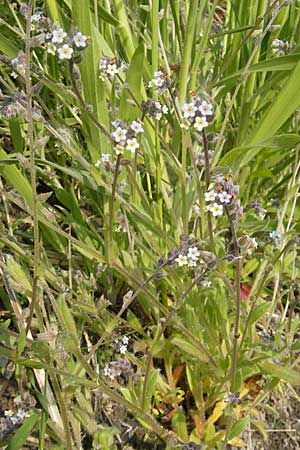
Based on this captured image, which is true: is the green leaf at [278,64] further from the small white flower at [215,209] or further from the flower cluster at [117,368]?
the flower cluster at [117,368]

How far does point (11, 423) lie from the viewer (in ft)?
4.90

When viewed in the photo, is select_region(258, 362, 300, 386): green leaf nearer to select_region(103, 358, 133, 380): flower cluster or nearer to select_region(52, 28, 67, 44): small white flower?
select_region(103, 358, 133, 380): flower cluster

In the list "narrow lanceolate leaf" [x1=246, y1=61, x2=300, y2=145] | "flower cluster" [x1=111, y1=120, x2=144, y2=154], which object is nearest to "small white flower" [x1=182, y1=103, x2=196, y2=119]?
"flower cluster" [x1=111, y1=120, x2=144, y2=154]

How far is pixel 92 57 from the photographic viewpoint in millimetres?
1648

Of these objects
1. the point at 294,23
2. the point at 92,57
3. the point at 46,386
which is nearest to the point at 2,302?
the point at 46,386

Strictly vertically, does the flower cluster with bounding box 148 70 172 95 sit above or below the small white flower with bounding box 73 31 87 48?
below

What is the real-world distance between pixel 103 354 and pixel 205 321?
337 mm

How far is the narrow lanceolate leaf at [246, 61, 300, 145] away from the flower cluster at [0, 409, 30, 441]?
0.96 m

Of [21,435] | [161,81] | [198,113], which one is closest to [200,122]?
[198,113]

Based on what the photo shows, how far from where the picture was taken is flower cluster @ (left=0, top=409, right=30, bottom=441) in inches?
57.2

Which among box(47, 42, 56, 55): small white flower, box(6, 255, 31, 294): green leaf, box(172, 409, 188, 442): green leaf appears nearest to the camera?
box(47, 42, 56, 55): small white flower

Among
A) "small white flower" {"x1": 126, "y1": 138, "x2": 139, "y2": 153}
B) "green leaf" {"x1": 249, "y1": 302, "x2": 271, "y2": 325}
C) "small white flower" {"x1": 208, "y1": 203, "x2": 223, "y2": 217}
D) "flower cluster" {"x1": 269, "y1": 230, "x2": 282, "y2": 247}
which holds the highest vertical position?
"small white flower" {"x1": 126, "y1": 138, "x2": 139, "y2": 153}

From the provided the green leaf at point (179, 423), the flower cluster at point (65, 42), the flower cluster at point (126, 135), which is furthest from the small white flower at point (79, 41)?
the green leaf at point (179, 423)

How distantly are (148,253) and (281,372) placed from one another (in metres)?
0.51
